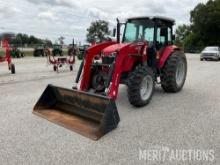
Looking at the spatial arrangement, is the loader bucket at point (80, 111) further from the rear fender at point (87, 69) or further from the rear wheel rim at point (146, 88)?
the rear wheel rim at point (146, 88)

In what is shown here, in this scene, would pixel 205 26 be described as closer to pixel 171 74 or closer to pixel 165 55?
pixel 165 55

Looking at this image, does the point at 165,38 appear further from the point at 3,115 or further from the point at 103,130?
the point at 3,115

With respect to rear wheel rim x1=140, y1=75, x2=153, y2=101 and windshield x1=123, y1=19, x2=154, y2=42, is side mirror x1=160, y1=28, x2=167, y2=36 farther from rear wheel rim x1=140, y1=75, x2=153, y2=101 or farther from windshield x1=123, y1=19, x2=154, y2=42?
rear wheel rim x1=140, y1=75, x2=153, y2=101

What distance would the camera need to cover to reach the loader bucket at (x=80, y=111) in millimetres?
4516

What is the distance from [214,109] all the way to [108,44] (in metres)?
3.04

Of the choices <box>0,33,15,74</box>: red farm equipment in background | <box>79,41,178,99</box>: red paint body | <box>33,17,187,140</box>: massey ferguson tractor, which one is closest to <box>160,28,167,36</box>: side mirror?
<box>33,17,187,140</box>: massey ferguson tractor

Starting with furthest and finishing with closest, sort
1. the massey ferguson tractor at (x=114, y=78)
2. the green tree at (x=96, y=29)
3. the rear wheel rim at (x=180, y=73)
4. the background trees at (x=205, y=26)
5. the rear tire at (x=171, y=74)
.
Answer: the green tree at (x=96, y=29)
the background trees at (x=205, y=26)
the rear wheel rim at (x=180, y=73)
the rear tire at (x=171, y=74)
the massey ferguson tractor at (x=114, y=78)

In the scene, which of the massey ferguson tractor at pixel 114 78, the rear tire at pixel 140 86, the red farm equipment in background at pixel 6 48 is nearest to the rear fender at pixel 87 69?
the massey ferguson tractor at pixel 114 78

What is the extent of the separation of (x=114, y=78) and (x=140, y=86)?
0.61 m

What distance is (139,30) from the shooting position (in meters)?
7.42

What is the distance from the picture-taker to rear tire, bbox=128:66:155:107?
5805mm

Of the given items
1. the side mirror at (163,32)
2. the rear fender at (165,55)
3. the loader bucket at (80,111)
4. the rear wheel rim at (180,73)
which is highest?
the side mirror at (163,32)

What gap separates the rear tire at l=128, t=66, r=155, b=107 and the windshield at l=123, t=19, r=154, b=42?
1.50 meters

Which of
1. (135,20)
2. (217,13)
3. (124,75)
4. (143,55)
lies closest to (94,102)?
(124,75)
